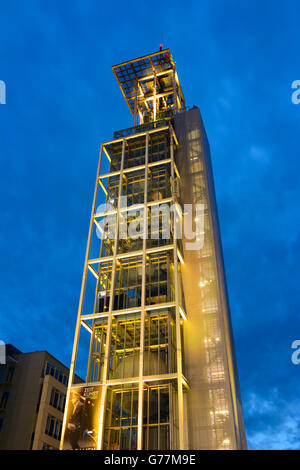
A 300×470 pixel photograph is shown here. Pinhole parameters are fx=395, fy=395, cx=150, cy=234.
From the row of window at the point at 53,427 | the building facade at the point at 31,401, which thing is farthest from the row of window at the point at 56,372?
the row of window at the point at 53,427

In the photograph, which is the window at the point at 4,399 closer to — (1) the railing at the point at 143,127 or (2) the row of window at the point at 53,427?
(2) the row of window at the point at 53,427

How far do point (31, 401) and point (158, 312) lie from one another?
38.8 meters

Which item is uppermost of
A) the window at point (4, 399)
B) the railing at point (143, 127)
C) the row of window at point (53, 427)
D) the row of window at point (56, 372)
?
the railing at point (143, 127)

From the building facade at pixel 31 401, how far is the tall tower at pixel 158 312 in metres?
29.6

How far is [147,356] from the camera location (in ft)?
116

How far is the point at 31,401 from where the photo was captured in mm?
63875

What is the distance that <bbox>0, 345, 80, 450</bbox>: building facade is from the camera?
60750 millimetres

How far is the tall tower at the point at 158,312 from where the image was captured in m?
33.0

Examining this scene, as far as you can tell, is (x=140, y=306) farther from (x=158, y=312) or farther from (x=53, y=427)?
(x=53, y=427)

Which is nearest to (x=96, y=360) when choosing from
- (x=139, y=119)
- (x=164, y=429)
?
(x=164, y=429)

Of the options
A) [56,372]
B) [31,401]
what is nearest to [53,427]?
[31,401]

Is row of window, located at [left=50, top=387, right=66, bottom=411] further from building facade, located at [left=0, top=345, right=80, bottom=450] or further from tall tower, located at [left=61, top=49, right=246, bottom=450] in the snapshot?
tall tower, located at [left=61, top=49, right=246, bottom=450]

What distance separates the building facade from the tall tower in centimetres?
2955
